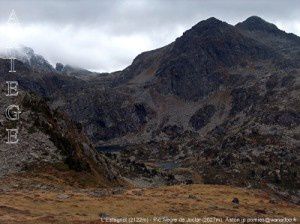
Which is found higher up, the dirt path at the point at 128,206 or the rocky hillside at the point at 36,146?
the rocky hillside at the point at 36,146

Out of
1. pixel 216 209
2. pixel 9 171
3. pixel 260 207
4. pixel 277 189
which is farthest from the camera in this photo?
pixel 277 189

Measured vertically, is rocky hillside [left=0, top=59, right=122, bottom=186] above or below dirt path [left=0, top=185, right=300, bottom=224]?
above

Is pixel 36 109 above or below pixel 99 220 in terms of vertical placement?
above

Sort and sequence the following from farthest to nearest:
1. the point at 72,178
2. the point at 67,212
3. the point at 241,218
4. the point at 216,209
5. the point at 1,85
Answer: the point at 1,85, the point at 72,178, the point at 216,209, the point at 241,218, the point at 67,212

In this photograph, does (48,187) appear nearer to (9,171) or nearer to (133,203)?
(9,171)

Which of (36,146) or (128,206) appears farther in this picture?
(36,146)

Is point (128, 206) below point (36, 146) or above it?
below

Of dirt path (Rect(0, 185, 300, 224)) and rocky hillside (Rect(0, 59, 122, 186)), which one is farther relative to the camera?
rocky hillside (Rect(0, 59, 122, 186))

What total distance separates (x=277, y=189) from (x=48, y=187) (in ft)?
444

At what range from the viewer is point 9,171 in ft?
217

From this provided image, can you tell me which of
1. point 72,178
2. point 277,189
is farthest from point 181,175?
point 72,178

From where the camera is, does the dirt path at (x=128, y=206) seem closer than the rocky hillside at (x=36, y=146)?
Yes

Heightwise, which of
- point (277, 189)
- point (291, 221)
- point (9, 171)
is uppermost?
point (9, 171)

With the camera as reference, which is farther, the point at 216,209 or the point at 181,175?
the point at 181,175
